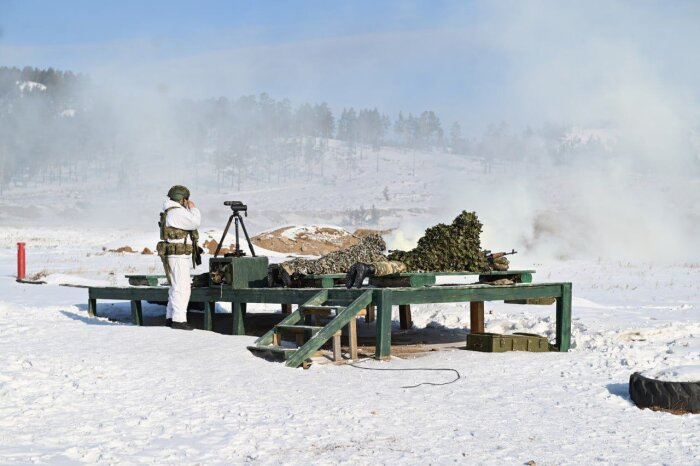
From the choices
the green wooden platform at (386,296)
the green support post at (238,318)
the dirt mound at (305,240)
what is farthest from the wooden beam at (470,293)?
the dirt mound at (305,240)

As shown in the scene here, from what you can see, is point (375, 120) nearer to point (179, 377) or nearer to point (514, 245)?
point (514, 245)

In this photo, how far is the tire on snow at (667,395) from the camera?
745cm

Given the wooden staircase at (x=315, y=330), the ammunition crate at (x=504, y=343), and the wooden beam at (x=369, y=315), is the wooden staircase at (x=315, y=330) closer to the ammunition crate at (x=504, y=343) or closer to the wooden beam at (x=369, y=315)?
the ammunition crate at (x=504, y=343)

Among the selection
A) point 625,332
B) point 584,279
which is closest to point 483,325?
point 625,332

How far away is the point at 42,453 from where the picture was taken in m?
5.84

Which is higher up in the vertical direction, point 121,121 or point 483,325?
point 121,121

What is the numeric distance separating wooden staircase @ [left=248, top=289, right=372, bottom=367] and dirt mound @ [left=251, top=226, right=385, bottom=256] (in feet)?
79.4

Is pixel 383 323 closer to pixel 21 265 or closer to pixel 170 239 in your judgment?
pixel 170 239

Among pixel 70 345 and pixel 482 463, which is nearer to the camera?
pixel 482 463

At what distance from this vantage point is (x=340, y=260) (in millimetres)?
12703

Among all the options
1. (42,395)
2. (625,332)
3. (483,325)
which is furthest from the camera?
(483,325)

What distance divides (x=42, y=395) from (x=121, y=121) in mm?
172838

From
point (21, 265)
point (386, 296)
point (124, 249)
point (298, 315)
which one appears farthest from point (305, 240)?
point (386, 296)

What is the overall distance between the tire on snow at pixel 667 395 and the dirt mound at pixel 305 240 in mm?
27417
